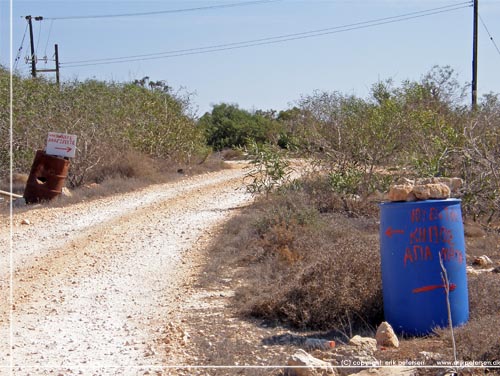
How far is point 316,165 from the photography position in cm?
1372

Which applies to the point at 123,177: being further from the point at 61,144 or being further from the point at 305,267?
the point at 305,267

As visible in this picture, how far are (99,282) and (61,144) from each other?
793 cm

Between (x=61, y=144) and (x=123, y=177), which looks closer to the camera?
(x=61, y=144)

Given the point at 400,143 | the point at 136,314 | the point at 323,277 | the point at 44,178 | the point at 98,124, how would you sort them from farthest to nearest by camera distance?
the point at 98,124, the point at 44,178, the point at 400,143, the point at 136,314, the point at 323,277

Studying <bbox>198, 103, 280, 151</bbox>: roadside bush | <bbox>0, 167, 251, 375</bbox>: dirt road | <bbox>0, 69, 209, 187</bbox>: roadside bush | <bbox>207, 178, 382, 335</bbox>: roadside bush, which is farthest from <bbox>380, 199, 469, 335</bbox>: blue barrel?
<bbox>198, 103, 280, 151</bbox>: roadside bush

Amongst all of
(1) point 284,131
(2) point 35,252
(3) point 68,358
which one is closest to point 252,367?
(3) point 68,358

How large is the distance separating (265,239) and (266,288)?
2208 mm

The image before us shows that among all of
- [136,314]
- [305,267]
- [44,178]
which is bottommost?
[136,314]

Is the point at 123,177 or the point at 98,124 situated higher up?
the point at 98,124

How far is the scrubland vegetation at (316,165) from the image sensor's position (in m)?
6.93

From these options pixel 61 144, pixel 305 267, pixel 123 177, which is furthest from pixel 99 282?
pixel 123 177

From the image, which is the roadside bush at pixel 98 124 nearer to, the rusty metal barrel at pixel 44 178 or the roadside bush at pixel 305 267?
the rusty metal barrel at pixel 44 178

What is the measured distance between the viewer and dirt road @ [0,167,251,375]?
19.7ft

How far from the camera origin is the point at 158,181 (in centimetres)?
1984
